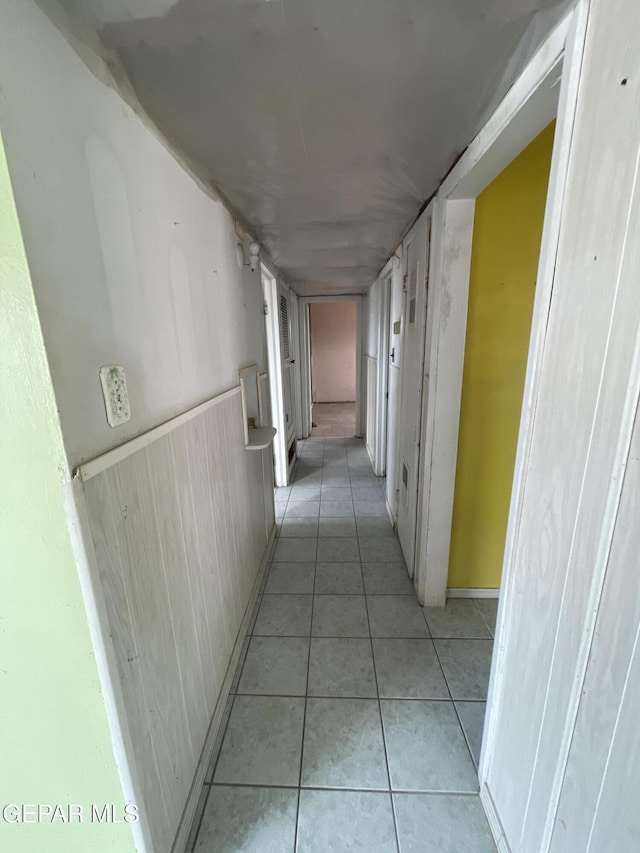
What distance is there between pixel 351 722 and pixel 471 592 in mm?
988

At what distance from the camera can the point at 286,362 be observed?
3.77 m

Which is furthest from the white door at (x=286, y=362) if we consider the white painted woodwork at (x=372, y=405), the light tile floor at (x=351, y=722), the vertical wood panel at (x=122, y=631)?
the vertical wood panel at (x=122, y=631)

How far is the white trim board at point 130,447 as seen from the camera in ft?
2.13

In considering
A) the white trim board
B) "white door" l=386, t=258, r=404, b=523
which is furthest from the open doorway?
the white trim board

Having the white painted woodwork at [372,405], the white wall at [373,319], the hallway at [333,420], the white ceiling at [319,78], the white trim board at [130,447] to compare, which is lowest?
the hallway at [333,420]

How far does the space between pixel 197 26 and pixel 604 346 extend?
101cm

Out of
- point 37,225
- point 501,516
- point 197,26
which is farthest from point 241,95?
point 501,516

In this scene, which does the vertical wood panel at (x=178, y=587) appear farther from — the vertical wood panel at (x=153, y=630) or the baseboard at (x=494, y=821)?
the baseboard at (x=494, y=821)

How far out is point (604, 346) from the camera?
597mm

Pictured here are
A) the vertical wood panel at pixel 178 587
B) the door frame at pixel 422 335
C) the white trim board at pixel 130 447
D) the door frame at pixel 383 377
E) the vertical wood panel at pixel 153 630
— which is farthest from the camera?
the door frame at pixel 383 377

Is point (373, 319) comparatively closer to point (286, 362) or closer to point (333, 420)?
point (286, 362)

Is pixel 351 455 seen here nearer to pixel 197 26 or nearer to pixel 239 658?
pixel 239 658

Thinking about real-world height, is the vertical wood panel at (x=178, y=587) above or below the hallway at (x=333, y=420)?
above

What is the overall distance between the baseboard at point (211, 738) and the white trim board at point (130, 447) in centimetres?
109
